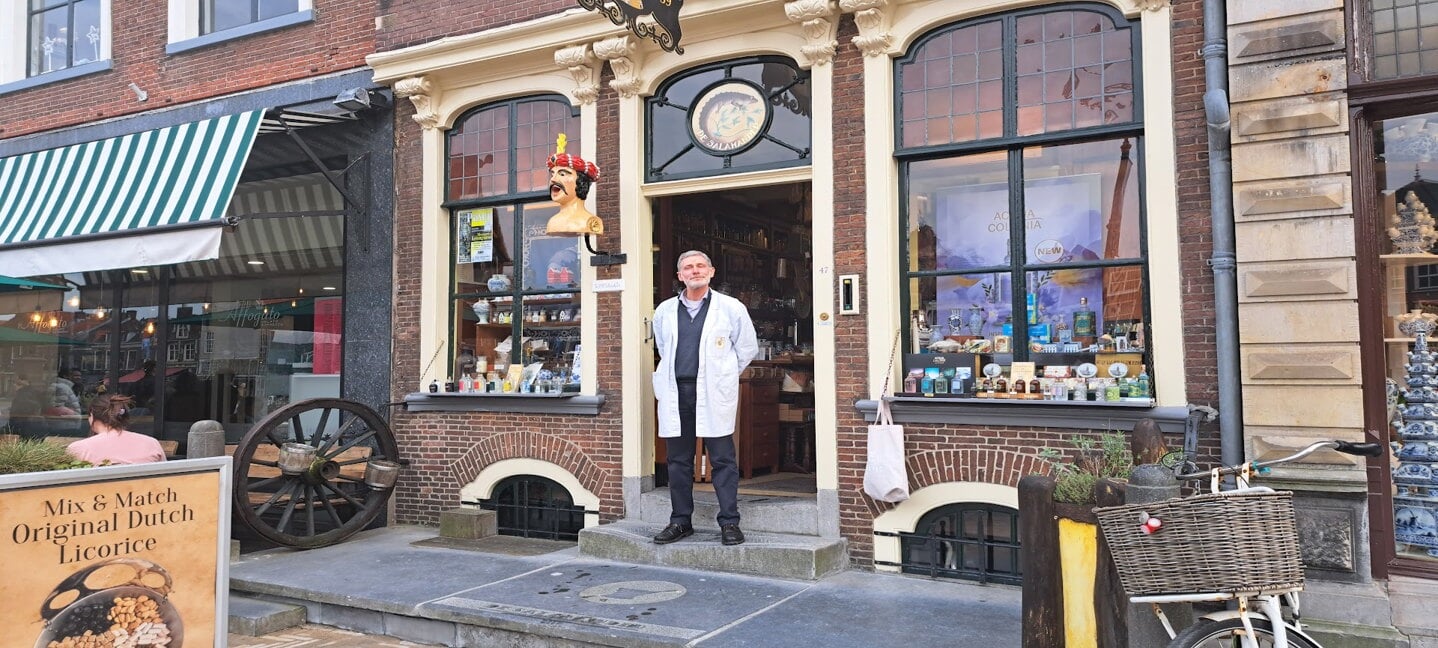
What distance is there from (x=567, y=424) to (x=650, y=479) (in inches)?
33.5

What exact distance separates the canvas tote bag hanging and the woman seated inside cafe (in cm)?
478

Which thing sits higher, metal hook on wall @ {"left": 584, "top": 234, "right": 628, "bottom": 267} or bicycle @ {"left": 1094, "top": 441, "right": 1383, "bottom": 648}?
metal hook on wall @ {"left": 584, "top": 234, "right": 628, "bottom": 267}

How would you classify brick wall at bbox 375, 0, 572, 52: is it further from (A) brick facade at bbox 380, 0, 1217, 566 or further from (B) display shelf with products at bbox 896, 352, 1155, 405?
(B) display shelf with products at bbox 896, 352, 1155, 405

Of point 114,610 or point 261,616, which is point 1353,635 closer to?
point 114,610

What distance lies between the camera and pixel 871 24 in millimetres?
7188

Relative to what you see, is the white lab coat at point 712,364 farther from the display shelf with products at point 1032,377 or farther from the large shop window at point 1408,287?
the large shop window at point 1408,287

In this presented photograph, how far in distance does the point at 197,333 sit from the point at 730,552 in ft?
23.8

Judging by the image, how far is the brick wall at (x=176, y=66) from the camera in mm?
9711

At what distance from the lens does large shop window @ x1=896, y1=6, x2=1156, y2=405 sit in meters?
6.60

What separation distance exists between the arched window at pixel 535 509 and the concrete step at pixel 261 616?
2.17m

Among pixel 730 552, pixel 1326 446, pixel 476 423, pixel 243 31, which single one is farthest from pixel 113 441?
pixel 1326 446

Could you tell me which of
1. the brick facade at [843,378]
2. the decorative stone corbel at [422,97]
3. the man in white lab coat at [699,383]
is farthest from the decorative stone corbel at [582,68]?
the man in white lab coat at [699,383]

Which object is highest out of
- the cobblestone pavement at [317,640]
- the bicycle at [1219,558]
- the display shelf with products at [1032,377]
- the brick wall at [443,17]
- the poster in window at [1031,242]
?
the brick wall at [443,17]

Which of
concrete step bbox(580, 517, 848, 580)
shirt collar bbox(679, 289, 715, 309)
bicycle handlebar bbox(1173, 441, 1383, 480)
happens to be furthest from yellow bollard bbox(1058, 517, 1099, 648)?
shirt collar bbox(679, 289, 715, 309)
